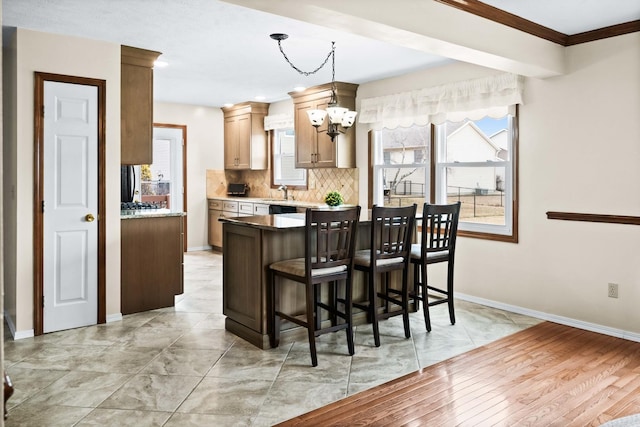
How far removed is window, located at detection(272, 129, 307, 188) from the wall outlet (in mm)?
4569

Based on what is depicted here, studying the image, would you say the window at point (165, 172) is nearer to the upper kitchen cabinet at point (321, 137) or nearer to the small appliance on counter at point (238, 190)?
the small appliance on counter at point (238, 190)

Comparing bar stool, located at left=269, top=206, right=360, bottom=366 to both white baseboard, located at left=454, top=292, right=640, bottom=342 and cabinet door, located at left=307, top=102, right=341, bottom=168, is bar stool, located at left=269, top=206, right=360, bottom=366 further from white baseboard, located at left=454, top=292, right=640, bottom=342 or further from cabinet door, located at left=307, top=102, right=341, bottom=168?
cabinet door, located at left=307, top=102, right=341, bottom=168

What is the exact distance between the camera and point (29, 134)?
153 inches

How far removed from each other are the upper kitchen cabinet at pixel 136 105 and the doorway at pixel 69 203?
0.29 meters

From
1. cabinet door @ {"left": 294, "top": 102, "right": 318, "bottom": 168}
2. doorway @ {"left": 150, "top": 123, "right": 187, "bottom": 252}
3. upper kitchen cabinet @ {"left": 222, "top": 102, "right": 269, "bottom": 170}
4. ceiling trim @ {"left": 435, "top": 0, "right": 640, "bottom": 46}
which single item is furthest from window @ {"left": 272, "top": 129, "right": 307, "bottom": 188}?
ceiling trim @ {"left": 435, "top": 0, "right": 640, "bottom": 46}

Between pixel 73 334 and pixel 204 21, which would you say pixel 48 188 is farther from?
pixel 204 21

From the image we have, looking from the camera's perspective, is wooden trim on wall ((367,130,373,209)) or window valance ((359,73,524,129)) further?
wooden trim on wall ((367,130,373,209))

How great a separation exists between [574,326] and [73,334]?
4096 millimetres

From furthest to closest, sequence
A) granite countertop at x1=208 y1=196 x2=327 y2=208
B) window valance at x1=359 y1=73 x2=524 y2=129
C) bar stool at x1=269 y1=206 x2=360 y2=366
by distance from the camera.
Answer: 1. granite countertop at x1=208 y1=196 x2=327 y2=208
2. window valance at x1=359 y1=73 x2=524 y2=129
3. bar stool at x1=269 y1=206 x2=360 y2=366

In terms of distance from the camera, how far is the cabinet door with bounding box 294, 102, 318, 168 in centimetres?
658

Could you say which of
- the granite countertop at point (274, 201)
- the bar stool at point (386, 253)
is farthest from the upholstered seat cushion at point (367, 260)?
the granite countertop at point (274, 201)

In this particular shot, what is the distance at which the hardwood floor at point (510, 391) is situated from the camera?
264 cm

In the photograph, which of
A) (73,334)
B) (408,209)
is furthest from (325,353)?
(73,334)

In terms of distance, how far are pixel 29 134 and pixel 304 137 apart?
348cm
